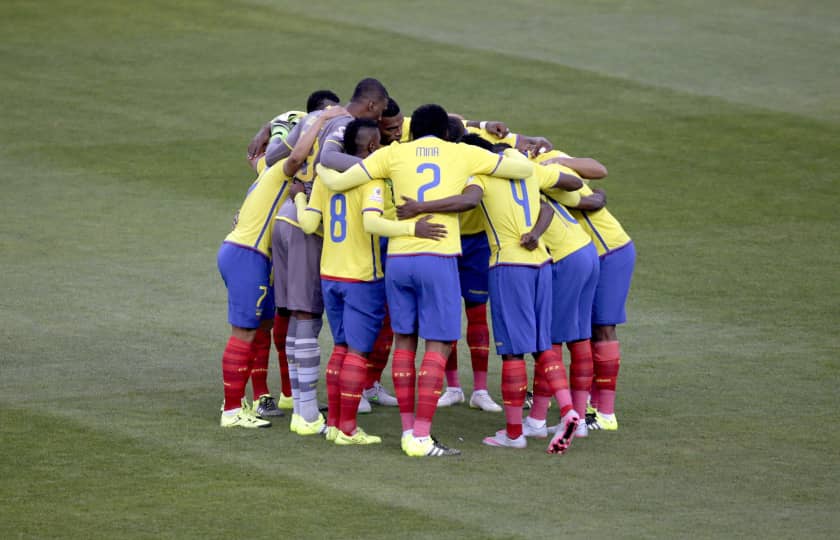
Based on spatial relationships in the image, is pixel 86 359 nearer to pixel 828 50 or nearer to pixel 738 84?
pixel 738 84

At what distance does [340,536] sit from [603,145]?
13.1 m

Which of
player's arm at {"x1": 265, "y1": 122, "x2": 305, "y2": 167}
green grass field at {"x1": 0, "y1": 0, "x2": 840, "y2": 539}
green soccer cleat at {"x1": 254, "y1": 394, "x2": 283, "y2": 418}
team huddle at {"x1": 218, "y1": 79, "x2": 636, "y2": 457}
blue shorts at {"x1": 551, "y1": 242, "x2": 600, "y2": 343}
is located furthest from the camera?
green soccer cleat at {"x1": 254, "y1": 394, "x2": 283, "y2": 418}

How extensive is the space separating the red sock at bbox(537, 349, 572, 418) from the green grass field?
0.36 m

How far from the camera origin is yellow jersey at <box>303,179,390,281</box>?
1000 cm

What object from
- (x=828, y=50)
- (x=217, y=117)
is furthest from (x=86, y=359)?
(x=828, y=50)

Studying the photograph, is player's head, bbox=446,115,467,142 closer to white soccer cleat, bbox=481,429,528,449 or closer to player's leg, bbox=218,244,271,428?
player's leg, bbox=218,244,271,428

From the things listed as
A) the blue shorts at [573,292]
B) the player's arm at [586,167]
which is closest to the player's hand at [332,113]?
the player's arm at [586,167]

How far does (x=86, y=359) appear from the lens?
12242 mm

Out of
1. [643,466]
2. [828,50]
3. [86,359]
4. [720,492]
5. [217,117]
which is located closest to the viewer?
[720,492]

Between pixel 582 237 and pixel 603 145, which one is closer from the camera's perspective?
pixel 582 237

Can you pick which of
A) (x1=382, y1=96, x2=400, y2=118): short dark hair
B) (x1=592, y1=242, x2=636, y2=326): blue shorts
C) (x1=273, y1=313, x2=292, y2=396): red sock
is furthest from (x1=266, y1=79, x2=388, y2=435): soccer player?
(x1=592, y1=242, x2=636, y2=326): blue shorts

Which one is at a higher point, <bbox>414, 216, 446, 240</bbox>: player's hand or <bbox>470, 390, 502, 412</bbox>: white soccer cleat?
<bbox>414, 216, 446, 240</bbox>: player's hand

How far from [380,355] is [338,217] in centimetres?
178

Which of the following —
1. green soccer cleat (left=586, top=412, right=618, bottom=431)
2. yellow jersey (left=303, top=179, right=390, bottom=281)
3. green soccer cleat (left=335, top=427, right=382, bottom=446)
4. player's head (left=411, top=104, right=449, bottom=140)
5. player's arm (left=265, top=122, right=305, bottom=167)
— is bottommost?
green soccer cleat (left=335, top=427, right=382, bottom=446)
